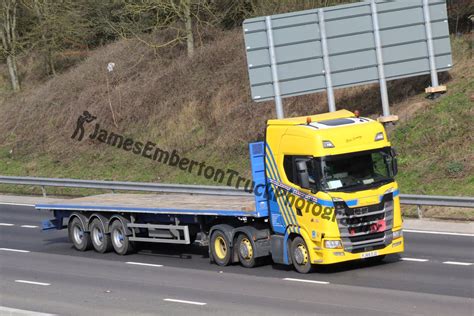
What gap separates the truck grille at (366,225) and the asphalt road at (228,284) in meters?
0.54

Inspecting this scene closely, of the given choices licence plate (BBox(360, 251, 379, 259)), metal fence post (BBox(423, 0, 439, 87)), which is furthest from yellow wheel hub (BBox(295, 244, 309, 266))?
metal fence post (BBox(423, 0, 439, 87))

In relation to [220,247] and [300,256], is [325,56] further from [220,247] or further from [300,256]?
[300,256]

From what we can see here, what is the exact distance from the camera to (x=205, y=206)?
18406mm

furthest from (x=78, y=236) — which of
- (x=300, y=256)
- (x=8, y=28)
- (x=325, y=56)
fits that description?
(x=8, y=28)

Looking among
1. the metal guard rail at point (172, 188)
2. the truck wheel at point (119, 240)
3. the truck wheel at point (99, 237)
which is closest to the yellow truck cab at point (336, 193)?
the truck wheel at point (119, 240)

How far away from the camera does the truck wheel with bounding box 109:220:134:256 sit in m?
20.4

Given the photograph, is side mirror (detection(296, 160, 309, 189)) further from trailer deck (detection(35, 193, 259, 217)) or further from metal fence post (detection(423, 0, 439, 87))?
metal fence post (detection(423, 0, 439, 87))

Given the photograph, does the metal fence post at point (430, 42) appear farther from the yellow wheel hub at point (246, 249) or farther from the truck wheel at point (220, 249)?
the yellow wheel hub at point (246, 249)

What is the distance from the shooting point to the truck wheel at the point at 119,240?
66.9ft

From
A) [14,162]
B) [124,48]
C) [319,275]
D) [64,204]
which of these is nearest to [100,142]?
[14,162]

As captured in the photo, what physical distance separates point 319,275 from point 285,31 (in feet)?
41.4

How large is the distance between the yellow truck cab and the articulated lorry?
0.06ft

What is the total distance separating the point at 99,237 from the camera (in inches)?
830

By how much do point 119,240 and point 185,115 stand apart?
16903mm
